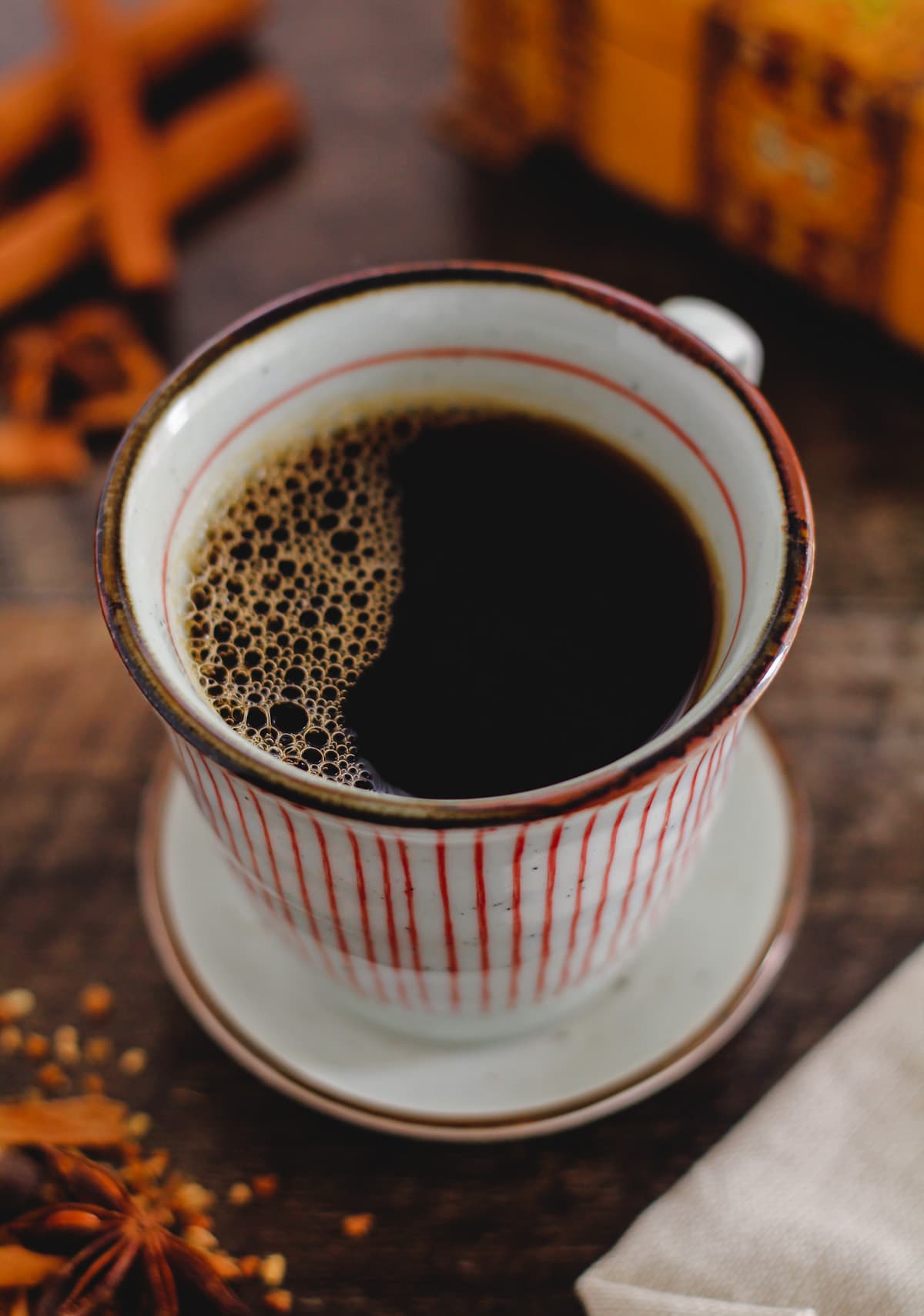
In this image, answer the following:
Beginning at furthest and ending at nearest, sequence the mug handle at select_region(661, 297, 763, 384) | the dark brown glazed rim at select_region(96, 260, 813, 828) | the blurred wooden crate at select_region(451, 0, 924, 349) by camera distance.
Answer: the blurred wooden crate at select_region(451, 0, 924, 349)
the mug handle at select_region(661, 297, 763, 384)
the dark brown glazed rim at select_region(96, 260, 813, 828)

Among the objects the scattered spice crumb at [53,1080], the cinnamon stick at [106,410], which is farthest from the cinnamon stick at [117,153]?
the scattered spice crumb at [53,1080]

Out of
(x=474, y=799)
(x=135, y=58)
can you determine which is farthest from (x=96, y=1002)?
(x=135, y=58)

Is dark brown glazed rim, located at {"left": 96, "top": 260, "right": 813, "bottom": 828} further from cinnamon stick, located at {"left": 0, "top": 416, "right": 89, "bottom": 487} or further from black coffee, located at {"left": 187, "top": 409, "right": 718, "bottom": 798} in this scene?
cinnamon stick, located at {"left": 0, "top": 416, "right": 89, "bottom": 487}

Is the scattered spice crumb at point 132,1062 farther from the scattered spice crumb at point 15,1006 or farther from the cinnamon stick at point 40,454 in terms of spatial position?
the cinnamon stick at point 40,454

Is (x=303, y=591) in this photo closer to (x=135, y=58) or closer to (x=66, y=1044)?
(x=66, y=1044)

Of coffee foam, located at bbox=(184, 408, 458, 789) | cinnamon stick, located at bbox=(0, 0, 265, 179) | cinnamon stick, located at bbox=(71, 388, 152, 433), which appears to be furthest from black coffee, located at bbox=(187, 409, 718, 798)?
cinnamon stick, located at bbox=(0, 0, 265, 179)

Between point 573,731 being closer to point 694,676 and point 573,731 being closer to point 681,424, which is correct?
point 694,676

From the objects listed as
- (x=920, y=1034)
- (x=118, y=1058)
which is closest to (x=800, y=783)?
(x=920, y=1034)
